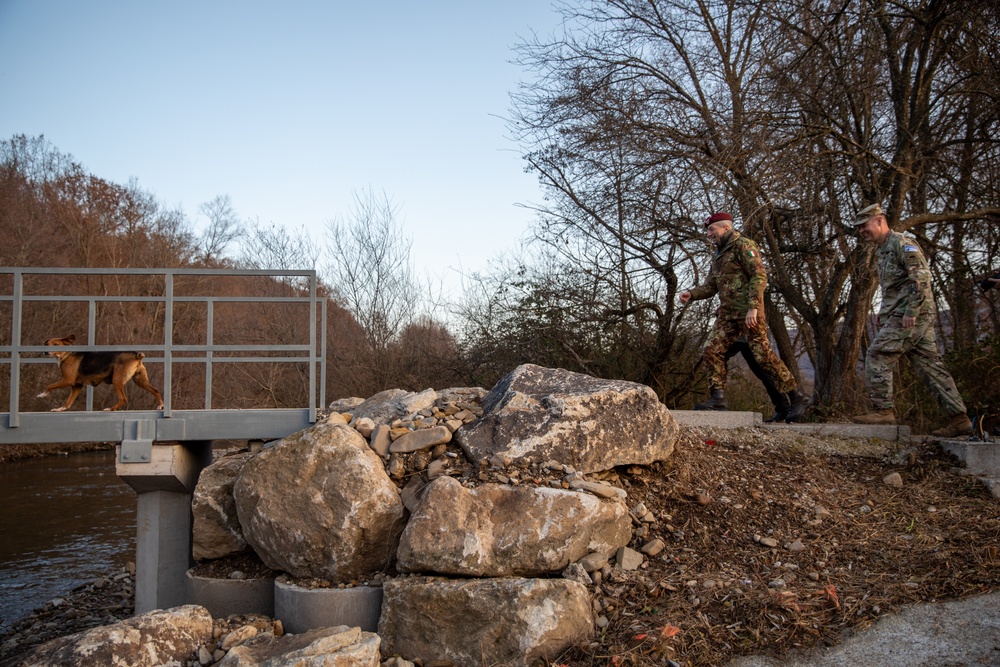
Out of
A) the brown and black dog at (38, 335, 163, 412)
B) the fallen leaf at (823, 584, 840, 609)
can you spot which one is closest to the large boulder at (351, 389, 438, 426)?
the brown and black dog at (38, 335, 163, 412)

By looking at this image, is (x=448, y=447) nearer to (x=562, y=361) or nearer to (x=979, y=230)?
(x=562, y=361)

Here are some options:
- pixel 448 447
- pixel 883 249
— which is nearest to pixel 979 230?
pixel 883 249

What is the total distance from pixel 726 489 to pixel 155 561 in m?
5.42

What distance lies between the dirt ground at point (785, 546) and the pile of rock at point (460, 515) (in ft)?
0.86

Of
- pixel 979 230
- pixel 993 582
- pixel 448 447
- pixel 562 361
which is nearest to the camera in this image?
pixel 993 582

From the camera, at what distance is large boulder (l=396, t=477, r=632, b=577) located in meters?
5.04

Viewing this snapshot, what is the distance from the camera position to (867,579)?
4.89 m

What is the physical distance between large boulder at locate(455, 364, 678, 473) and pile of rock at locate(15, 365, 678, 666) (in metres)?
0.01

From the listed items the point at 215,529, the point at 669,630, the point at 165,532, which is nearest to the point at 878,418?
the point at 669,630

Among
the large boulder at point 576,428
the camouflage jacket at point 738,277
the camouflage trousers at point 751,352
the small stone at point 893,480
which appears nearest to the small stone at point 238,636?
the large boulder at point 576,428

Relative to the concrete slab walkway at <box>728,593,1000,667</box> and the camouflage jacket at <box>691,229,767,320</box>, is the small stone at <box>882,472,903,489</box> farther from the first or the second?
the camouflage jacket at <box>691,229,767,320</box>

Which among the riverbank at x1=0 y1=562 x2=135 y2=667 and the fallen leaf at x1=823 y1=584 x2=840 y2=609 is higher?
the fallen leaf at x1=823 y1=584 x2=840 y2=609

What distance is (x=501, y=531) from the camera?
5.11 m

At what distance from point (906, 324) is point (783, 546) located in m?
2.29
